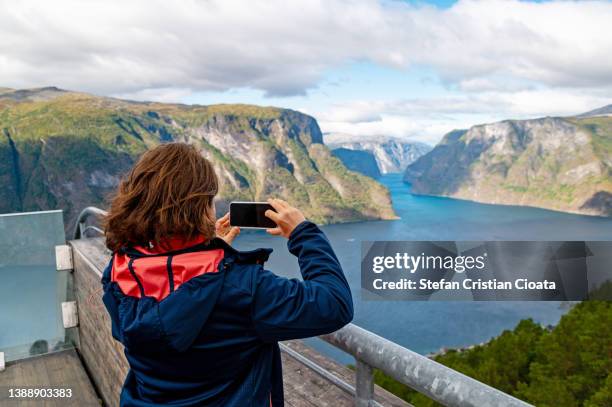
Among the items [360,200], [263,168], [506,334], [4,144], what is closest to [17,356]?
[506,334]

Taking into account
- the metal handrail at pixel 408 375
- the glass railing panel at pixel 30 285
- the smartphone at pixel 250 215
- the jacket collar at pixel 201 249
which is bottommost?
the glass railing panel at pixel 30 285

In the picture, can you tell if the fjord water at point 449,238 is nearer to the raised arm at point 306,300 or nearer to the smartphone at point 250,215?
the smartphone at point 250,215

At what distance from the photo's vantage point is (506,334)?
30609 millimetres

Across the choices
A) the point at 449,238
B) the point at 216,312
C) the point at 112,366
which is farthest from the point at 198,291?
the point at 449,238

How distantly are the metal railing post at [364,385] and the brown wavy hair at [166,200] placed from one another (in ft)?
2.75

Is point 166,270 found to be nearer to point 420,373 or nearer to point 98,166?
point 420,373

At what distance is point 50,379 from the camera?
184 inches

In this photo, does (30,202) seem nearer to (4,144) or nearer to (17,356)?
(4,144)

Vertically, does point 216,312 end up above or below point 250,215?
below

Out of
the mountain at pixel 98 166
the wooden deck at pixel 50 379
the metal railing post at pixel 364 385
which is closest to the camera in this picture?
the metal railing post at pixel 364 385

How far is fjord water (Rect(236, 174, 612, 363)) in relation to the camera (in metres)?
57.7

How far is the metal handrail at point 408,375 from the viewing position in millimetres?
1291

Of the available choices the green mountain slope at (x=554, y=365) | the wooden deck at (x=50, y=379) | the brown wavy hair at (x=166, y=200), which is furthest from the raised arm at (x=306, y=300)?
the green mountain slope at (x=554, y=365)

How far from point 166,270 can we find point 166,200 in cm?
19
